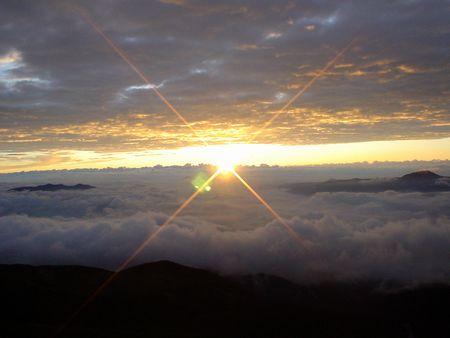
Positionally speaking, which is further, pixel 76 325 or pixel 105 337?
pixel 76 325

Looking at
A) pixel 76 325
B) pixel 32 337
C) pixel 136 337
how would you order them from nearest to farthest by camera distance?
pixel 32 337
pixel 136 337
pixel 76 325

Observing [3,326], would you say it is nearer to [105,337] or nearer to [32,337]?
[32,337]

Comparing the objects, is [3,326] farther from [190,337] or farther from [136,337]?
[190,337]

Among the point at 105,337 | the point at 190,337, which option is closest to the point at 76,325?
the point at 105,337

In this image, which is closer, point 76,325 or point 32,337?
point 32,337

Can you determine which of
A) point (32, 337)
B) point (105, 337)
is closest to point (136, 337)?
point (105, 337)

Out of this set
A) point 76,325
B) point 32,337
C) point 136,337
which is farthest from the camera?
point 76,325

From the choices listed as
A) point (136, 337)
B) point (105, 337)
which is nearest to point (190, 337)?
point (136, 337)
